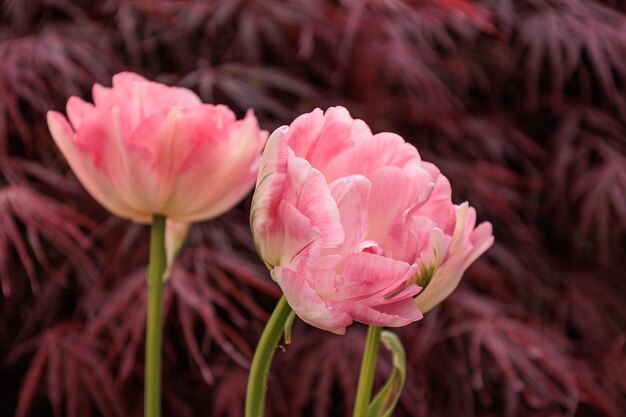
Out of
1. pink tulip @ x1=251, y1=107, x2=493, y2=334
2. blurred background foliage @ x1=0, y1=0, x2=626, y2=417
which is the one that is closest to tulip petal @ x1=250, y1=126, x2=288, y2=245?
pink tulip @ x1=251, y1=107, x2=493, y2=334

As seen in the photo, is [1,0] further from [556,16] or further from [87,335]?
[556,16]

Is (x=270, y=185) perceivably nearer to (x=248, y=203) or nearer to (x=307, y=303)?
(x=307, y=303)

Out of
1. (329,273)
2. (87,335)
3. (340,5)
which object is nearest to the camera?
(329,273)

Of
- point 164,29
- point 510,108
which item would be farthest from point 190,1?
point 510,108

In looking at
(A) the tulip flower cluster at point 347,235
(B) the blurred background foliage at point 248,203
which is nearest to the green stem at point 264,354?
(A) the tulip flower cluster at point 347,235

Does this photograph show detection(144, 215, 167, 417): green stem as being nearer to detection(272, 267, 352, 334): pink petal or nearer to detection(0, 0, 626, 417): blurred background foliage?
detection(272, 267, 352, 334): pink petal

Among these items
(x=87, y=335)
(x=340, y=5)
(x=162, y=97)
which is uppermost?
(x=162, y=97)

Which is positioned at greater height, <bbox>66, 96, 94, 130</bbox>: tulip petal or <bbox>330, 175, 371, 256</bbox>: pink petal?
<bbox>330, 175, 371, 256</bbox>: pink petal
